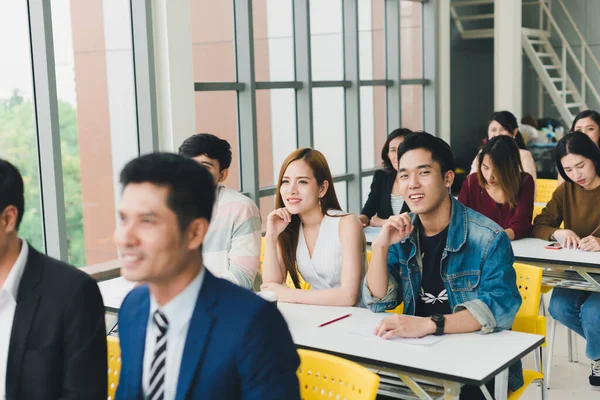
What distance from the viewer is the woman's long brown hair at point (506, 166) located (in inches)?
169

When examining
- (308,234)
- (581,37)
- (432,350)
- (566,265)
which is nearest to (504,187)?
(566,265)

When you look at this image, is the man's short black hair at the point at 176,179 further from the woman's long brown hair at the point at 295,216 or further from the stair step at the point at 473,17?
the stair step at the point at 473,17

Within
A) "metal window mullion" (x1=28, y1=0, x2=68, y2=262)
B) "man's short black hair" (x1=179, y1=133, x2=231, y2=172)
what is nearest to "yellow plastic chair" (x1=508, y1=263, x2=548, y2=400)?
"man's short black hair" (x1=179, y1=133, x2=231, y2=172)

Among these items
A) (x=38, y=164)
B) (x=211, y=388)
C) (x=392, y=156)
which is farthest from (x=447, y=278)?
(x=38, y=164)

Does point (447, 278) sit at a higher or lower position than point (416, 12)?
lower

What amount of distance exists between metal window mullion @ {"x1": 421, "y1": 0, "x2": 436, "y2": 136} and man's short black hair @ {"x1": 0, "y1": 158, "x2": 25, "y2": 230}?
7128mm

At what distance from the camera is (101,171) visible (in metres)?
4.76

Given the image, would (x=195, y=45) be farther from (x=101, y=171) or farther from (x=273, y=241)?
(x=273, y=241)

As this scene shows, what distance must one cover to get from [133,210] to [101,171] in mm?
3542

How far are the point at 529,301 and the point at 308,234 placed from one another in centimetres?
92

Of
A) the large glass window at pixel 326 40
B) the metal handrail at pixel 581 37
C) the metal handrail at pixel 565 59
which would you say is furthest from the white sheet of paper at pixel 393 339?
the metal handrail at pixel 581 37

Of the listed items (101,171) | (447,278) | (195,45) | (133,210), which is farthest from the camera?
(195,45)

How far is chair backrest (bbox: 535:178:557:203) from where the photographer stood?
5.80m

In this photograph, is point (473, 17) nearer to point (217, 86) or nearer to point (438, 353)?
point (217, 86)
